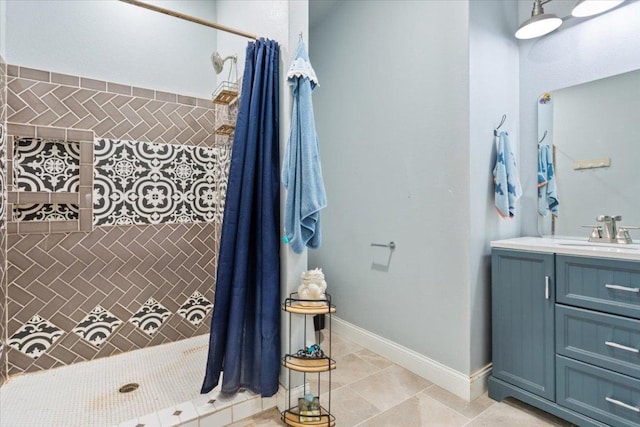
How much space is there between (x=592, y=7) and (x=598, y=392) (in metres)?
2.00

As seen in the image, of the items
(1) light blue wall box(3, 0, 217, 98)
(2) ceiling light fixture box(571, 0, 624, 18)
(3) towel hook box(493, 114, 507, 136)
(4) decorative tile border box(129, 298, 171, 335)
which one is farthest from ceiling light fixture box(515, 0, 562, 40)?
(4) decorative tile border box(129, 298, 171, 335)

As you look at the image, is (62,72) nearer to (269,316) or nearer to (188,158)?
(188,158)

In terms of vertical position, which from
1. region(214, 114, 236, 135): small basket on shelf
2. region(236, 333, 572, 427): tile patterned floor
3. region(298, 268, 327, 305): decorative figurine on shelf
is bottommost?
region(236, 333, 572, 427): tile patterned floor

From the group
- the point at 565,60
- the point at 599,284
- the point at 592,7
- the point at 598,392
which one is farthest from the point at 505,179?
the point at 598,392

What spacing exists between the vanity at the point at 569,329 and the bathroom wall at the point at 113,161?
7.28ft

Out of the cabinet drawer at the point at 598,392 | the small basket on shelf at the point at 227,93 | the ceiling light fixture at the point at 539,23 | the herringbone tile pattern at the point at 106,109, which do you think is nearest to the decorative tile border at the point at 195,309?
the herringbone tile pattern at the point at 106,109

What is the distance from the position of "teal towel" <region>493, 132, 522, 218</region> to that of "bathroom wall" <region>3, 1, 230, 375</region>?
6.51ft

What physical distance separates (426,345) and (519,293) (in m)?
0.68

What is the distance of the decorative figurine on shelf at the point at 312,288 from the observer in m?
1.68

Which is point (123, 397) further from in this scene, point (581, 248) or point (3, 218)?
point (581, 248)

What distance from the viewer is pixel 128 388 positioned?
1.96m

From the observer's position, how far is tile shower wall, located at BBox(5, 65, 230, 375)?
2.13m

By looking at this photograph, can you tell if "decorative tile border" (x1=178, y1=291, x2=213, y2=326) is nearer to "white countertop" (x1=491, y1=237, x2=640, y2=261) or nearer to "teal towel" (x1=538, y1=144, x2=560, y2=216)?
"white countertop" (x1=491, y1=237, x2=640, y2=261)

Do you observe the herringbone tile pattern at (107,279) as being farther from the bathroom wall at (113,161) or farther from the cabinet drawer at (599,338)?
the cabinet drawer at (599,338)
